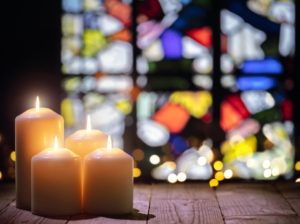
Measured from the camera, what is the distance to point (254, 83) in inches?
104

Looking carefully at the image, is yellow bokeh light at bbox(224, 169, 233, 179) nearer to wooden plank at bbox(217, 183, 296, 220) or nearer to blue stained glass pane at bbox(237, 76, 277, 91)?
wooden plank at bbox(217, 183, 296, 220)

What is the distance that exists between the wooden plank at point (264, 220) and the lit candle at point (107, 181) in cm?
33

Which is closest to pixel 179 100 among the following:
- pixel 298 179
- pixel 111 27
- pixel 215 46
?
pixel 215 46

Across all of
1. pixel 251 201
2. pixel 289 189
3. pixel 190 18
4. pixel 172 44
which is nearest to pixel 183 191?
pixel 251 201

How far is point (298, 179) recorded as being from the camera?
258cm

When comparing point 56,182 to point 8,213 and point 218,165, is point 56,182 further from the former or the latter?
point 218,165

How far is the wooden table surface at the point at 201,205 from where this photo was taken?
69.5 inches

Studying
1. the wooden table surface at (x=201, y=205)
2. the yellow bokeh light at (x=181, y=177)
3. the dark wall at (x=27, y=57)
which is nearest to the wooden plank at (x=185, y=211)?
the wooden table surface at (x=201, y=205)

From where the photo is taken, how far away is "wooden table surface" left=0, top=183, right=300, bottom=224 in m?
1.76

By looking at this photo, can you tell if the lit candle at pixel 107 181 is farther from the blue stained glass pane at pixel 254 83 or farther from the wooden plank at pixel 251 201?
the blue stained glass pane at pixel 254 83

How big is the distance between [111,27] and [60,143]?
88 centimetres

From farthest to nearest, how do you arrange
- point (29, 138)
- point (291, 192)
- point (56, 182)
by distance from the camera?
point (291, 192) → point (29, 138) → point (56, 182)

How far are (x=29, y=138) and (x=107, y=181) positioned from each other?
0.31 meters

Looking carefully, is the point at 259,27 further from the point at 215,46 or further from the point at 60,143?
the point at 60,143
